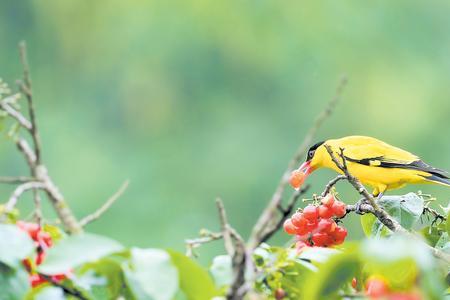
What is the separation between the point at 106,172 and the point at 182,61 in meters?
3.04

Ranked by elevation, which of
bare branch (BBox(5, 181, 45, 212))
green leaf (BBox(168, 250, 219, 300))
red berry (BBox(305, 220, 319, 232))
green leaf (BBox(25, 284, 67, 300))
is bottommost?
red berry (BBox(305, 220, 319, 232))

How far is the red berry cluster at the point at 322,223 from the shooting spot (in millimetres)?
1453

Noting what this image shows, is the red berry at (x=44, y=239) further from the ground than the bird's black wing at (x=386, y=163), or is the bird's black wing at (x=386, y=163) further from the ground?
the red berry at (x=44, y=239)

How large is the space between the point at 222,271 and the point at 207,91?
479 inches

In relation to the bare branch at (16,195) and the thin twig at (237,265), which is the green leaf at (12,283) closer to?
the bare branch at (16,195)

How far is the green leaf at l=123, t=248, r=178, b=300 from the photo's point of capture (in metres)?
0.77

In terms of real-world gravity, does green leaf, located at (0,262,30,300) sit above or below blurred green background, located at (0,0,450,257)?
above

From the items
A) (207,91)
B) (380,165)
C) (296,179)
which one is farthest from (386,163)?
(207,91)

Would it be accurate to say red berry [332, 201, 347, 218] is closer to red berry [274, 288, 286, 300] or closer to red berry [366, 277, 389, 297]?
red berry [274, 288, 286, 300]

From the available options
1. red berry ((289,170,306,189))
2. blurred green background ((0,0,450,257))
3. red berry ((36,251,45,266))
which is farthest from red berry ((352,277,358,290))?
blurred green background ((0,0,450,257))

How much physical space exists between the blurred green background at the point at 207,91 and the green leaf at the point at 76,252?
9189 mm

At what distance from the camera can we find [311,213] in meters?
1.50

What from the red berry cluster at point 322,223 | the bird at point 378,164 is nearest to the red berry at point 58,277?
the red berry cluster at point 322,223

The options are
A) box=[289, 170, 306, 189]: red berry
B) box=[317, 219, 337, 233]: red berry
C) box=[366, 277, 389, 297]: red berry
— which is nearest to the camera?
box=[366, 277, 389, 297]: red berry
